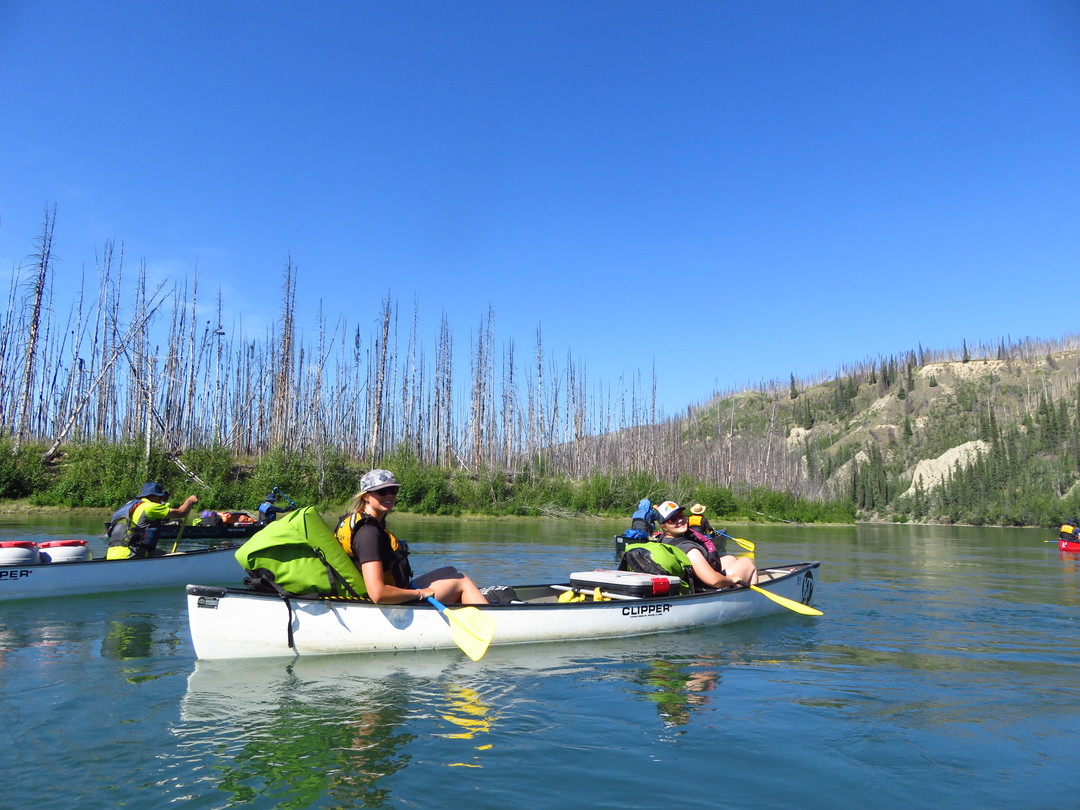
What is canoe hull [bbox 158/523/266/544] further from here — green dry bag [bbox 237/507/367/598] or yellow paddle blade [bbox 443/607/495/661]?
yellow paddle blade [bbox 443/607/495/661]

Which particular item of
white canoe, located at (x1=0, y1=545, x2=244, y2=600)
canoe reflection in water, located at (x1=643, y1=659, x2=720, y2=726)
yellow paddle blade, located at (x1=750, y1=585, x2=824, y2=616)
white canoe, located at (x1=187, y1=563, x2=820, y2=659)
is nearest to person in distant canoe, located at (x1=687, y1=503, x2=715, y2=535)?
yellow paddle blade, located at (x1=750, y1=585, x2=824, y2=616)

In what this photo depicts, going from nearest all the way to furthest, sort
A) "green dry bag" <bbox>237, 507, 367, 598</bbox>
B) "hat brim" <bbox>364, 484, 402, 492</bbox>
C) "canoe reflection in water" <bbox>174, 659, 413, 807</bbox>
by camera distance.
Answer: "canoe reflection in water" <bbox>174, 659, 413, 807</bbox>
"hat brim" <bbox>364, 484, 402, 492</bbox>
"green dry bag" <bbox>237, 507, 367, 598</bbox>

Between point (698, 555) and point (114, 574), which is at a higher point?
point (698, 555)

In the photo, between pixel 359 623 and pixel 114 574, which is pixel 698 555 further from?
pixel 114 574

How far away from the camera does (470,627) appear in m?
7.86

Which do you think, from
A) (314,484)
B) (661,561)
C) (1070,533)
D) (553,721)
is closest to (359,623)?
(553,721)

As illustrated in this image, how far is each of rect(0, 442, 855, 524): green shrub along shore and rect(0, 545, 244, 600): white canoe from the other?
20.4 meters

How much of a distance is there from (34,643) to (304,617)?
393cm

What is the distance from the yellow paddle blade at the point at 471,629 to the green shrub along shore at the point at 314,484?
94.5 feet

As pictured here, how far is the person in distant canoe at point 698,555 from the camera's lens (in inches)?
424

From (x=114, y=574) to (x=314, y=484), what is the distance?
2590cm

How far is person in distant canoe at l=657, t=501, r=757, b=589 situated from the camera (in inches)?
424

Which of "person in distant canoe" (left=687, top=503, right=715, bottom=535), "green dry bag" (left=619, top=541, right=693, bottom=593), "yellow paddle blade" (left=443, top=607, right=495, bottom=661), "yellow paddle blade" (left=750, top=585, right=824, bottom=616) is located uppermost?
"person in distant canoe" (left=687, top=503, right=715, bottom=535)

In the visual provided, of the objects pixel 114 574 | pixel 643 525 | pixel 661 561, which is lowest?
pixel 114 574
